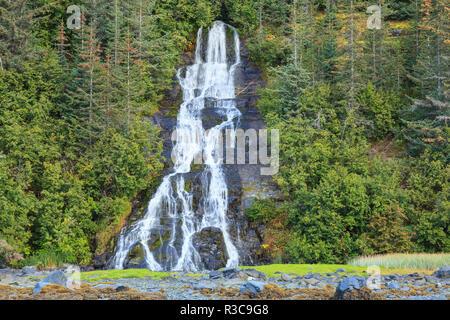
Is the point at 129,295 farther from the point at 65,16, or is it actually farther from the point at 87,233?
the point at 65,16

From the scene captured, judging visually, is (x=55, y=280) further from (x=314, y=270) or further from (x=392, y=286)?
(x=392, y=286)

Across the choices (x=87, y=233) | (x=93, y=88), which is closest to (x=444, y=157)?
(x=87, y=233)

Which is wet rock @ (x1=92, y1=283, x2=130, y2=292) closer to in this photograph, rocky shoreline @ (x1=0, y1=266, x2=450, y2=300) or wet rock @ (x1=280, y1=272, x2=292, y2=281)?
rocky shoreline @ (x1=0, y1=266, x2=450, y2=300)

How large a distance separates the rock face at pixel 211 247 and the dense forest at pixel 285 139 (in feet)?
9.83

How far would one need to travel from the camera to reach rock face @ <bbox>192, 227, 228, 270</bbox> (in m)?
25.2

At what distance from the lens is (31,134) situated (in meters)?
29.3

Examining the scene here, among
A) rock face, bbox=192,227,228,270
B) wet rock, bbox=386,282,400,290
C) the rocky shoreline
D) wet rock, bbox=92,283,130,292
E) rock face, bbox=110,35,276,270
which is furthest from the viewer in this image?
rock face, bbox=110,35,276,270

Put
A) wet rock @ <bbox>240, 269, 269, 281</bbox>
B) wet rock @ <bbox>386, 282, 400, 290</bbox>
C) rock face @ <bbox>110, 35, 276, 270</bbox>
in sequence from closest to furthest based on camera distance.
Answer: wet rock @ <bbox>386, 282, 400, 290</bbox>, wet rock @ <bbox>240, 269, 269, 281</bbox>, rock face @ <bbox>110, 35, 276, 270</bbox>

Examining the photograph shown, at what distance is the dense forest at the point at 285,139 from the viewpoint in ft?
82.1

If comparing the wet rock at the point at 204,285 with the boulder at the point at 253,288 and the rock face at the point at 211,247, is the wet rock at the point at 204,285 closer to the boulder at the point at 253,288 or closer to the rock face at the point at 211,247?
the boulder at the point at 253,288

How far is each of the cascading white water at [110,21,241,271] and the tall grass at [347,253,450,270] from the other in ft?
25.9

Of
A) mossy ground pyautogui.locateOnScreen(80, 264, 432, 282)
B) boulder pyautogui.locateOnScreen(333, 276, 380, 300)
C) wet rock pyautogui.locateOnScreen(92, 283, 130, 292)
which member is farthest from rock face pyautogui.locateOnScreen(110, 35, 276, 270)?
boulder pyautogui.locateOnScreen(333, 276, 380, 300)

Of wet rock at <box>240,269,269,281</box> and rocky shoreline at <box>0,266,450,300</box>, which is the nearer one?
rocky shoreline at <box>0,266,450,300</box>
